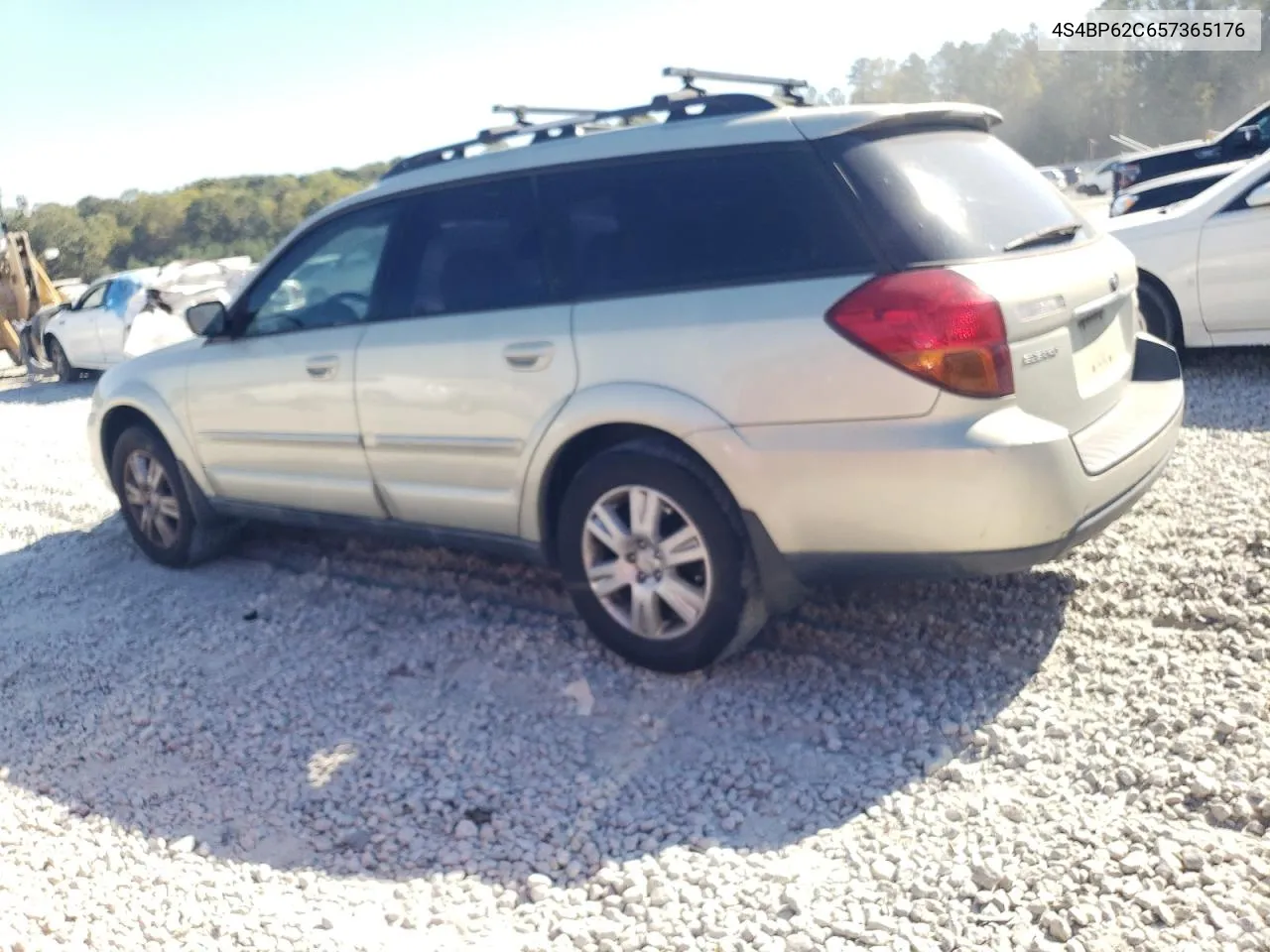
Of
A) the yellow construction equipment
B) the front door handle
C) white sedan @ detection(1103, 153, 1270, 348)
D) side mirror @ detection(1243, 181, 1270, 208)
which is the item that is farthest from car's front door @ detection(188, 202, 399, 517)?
the yellow construction equipment

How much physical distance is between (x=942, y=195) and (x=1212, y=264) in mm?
4778

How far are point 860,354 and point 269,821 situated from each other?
2268mm

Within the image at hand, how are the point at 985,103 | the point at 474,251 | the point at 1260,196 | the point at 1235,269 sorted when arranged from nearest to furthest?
1. the point at 474,251
2. the point at 1260,196
3. the point at 1235,269
4. the point at 985,103

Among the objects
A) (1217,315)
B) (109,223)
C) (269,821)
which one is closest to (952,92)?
(109,223)

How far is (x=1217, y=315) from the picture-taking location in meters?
7.70

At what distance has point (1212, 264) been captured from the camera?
25.2 ft

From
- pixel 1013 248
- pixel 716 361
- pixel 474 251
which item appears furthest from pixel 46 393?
pixel 1013 248

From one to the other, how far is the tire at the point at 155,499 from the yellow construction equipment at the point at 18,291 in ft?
49.5

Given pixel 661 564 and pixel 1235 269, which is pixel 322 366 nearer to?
pixel 661 564

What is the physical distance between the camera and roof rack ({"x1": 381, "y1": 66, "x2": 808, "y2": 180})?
418 centimetres

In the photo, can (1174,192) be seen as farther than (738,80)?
Yes

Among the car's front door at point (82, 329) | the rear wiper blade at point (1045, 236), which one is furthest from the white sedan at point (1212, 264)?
the car's front door at point (82, 329)

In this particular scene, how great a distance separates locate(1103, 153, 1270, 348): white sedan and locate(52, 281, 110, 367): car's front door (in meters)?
13.6

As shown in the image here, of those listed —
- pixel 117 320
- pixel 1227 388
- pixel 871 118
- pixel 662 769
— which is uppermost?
pixel 871 118
